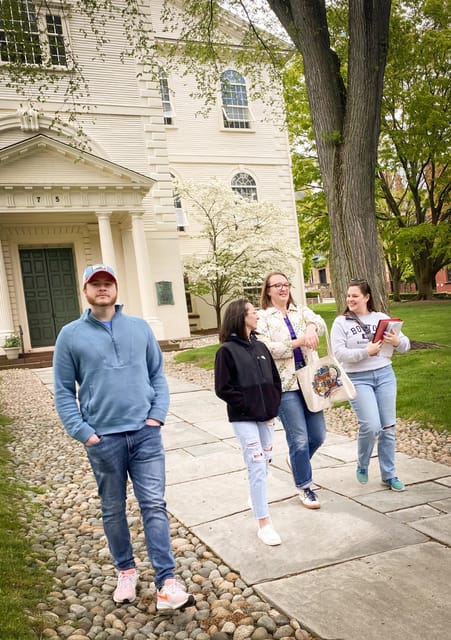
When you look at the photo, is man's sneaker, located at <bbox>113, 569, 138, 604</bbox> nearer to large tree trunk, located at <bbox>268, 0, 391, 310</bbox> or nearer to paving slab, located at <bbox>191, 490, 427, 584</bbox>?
paving slab, located at <bbox>191, 490, 427, 584</bbox>

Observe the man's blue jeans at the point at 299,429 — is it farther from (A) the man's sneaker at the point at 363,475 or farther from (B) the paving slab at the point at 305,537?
(A) the man's sneaker at the point at 363,475

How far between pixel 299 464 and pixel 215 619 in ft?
5.07

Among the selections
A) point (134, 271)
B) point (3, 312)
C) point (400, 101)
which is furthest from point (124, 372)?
point (400, 101)

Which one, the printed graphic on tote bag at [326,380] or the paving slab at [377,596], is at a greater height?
the printed graphic on tote bag at [326,380]

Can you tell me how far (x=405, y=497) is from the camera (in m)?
4.44

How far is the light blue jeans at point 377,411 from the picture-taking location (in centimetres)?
447

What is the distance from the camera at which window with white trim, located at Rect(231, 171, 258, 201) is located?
26.7 m

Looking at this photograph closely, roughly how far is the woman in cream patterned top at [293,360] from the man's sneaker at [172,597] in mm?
1499

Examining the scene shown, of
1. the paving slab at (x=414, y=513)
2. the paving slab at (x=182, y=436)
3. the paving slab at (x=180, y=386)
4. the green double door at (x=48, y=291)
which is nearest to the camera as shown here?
the paving slab at (x=414, y=513)

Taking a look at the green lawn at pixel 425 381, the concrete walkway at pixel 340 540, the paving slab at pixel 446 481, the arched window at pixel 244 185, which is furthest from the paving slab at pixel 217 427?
the arched window at pixel 244 185

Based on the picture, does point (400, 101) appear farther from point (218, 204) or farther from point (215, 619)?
point (215, 619)

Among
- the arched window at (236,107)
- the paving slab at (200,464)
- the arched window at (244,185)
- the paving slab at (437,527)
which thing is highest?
the arched window at (236,107)

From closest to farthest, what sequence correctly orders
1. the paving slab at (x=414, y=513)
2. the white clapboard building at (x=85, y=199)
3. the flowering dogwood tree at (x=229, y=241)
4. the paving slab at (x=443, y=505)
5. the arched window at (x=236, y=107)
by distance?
1. the paving slab at (x=414, y=513)
2. the paving slab at (x=443, y=505)
3. the white clapboard building at (x=85, y=199)
4. the flowering dogwood tree at (x=229, y=241)
5. the arched window at (x=236, y=107)

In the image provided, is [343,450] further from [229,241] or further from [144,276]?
[229,241]
